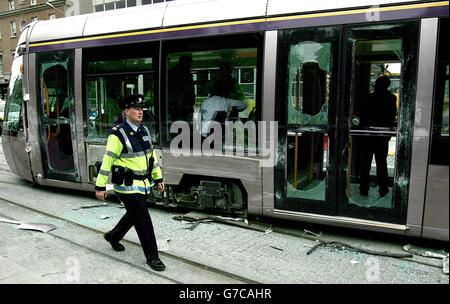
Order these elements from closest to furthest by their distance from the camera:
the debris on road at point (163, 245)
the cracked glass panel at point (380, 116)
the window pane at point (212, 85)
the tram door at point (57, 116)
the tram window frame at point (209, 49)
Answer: the cracked glass panel at point (380, 116), the debris on road at point (163, 245), the tram window frame at point (209, 49), the window pane at point (212, 85), the tram door at point (57, 116)

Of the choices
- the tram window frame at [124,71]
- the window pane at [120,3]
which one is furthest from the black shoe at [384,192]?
the window pane at [120,3]

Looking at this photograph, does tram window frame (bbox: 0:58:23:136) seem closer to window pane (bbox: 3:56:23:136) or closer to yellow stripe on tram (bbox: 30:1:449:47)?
window pane (bbox: 3:56:23:136)

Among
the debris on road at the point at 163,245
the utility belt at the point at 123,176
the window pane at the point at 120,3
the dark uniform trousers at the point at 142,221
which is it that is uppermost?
the window pane at the point at 120,3

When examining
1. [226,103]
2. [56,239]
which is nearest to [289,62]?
[226,103]

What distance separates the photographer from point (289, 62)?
4.97 m

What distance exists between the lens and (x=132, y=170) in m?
4.27

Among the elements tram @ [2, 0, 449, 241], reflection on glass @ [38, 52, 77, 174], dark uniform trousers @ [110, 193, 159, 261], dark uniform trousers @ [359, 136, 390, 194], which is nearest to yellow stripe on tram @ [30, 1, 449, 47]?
tram @ [2, 0, 449, 241]

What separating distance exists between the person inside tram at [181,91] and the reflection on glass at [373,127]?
7.24 feet

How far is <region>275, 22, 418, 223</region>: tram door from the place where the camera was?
4477mm

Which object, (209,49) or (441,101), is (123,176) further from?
(441,101)

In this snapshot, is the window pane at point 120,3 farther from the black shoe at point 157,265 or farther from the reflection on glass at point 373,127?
the black shoe at point 157,265

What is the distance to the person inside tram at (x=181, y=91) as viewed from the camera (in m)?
5.78

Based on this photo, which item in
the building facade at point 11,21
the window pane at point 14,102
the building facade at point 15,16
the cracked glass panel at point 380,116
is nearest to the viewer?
the cracked glass panel at point 380,116

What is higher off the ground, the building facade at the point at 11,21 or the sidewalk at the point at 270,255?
the building facade at the point at 11,21
